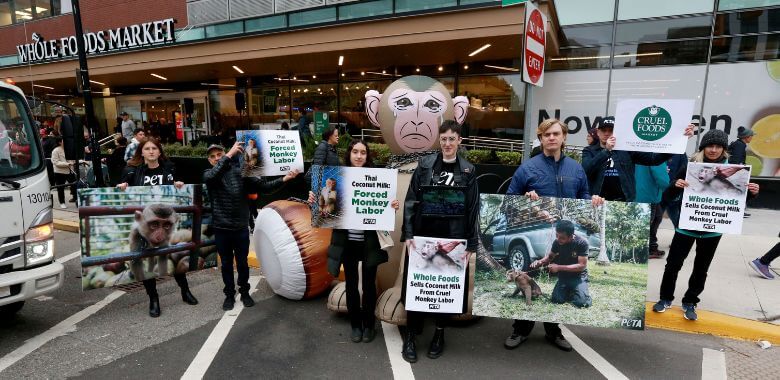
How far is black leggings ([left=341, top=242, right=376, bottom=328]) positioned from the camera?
392cm

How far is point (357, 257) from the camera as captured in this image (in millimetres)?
3955

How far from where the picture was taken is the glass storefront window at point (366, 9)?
10617 millimetres

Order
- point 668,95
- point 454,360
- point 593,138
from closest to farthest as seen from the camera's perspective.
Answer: point 454,360 → point 593,138 → point 668,95

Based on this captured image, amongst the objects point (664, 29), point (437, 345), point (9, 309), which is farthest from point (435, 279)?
point (664, 29)

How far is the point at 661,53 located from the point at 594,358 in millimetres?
10038

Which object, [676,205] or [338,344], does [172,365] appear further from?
[676,205]

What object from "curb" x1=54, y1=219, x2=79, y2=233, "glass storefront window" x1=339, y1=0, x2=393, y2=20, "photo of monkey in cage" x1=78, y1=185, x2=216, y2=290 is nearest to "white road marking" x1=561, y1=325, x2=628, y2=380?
"photo of monkey in cage" x1=78, y1=185, x2=216, y2=290

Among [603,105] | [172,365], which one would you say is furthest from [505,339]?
[603,105]

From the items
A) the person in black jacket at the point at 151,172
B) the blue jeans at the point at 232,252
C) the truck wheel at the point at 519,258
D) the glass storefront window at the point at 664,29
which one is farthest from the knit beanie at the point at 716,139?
the glass storefront window at the point at 664,29

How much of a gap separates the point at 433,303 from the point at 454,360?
582 mm

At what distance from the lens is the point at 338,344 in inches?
160

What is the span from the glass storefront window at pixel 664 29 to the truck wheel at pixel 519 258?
1014cm

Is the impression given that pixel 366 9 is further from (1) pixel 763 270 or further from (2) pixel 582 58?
(1) pixel 763 270

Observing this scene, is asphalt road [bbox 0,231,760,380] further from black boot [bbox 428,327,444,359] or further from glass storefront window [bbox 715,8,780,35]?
glass storefront window [bbox 715,8,780,35]
